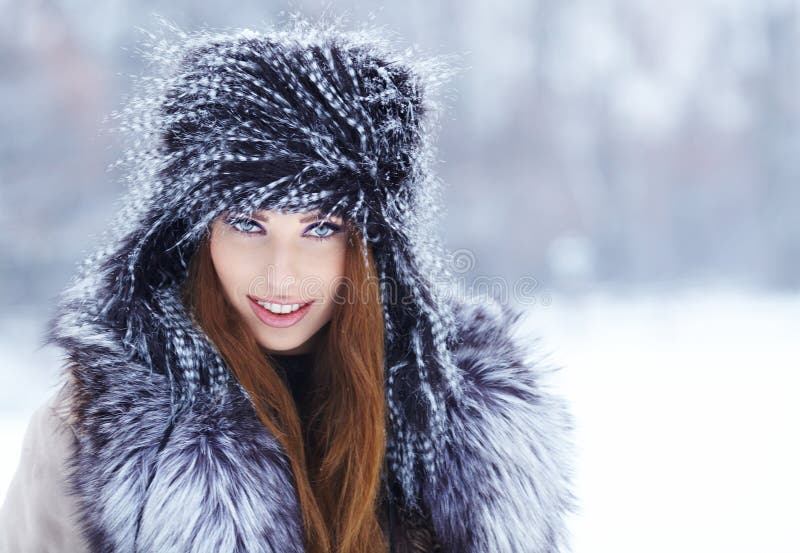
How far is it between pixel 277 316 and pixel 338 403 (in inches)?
7.3

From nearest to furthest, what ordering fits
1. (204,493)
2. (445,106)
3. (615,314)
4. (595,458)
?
(204,493), (445,106), (595,458), (615,314)

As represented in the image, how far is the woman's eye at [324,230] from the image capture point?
3.10 feet

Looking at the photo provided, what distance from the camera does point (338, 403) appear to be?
3.50 ft

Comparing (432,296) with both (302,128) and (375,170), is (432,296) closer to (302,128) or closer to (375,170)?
(375,170)

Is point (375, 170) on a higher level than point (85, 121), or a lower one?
lower

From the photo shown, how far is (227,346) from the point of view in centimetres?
101

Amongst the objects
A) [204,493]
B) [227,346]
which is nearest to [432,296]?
[227,346]

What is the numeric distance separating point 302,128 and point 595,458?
1786mm

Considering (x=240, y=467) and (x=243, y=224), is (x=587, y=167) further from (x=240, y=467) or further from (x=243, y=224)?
(x=240, y=467)

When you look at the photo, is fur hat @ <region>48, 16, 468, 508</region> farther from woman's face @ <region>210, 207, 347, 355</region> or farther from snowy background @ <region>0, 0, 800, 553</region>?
snowy background @ <region>0, 0, 800, 553</region>

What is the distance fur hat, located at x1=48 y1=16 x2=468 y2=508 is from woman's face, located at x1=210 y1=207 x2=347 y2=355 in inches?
1.3

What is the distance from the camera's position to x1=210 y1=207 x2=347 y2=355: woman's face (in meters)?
0.93

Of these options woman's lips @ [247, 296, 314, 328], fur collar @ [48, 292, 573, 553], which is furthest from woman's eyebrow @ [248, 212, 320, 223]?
fur collar @ [48, 292, 573, 553]

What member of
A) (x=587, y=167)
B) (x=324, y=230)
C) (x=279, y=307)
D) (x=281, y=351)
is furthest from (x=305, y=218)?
(x=587, y=167)
